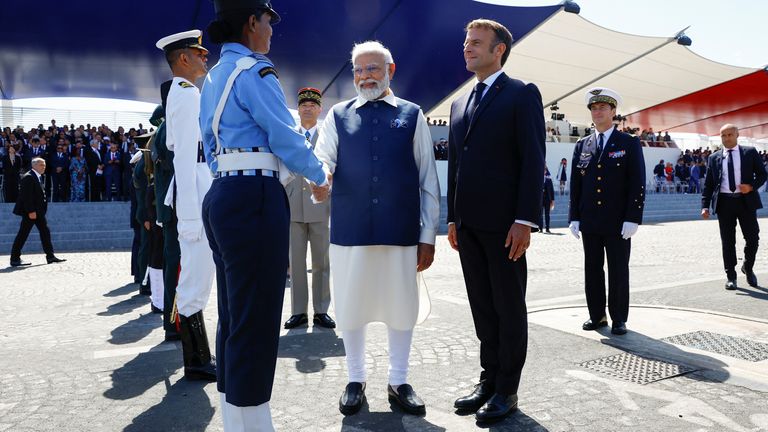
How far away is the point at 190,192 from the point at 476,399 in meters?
2.18

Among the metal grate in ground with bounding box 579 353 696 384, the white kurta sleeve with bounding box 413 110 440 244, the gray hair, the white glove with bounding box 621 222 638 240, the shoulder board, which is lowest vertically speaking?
the metal grate in ground with bounding box 579 353 696 384

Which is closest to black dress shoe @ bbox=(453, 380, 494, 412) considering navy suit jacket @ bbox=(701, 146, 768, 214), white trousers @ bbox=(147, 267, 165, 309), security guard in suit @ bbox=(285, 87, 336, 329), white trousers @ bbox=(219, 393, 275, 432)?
white trousers @ bbox=(219, 393, 275, 432)

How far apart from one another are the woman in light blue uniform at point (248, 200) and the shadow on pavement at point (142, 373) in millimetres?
1351

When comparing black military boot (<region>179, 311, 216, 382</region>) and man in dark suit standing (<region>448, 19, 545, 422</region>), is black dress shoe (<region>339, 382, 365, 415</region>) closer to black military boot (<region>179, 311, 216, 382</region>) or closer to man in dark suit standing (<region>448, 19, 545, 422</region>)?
man in dark suit standing (<region>448, 19, 545, 422</region>)

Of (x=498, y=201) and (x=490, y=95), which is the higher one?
(x=490, y=95)

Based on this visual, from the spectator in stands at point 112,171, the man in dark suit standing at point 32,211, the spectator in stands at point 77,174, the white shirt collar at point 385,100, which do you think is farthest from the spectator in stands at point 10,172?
the white shirt collar at point 385,100

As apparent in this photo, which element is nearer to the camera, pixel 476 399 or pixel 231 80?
pixel 231 80

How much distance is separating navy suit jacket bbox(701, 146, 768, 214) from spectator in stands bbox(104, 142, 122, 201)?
16.8 meters

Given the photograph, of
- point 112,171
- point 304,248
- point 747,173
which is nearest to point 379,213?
point 304,248

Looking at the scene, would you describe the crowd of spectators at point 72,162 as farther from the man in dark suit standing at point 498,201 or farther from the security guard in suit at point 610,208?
the man in dark suit standing at point 498,201

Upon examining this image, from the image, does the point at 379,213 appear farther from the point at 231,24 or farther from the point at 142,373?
the point at 142,373

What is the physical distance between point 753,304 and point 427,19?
56.5ft

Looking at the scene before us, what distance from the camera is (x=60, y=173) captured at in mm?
18188

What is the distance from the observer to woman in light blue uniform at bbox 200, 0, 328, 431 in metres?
2.62
